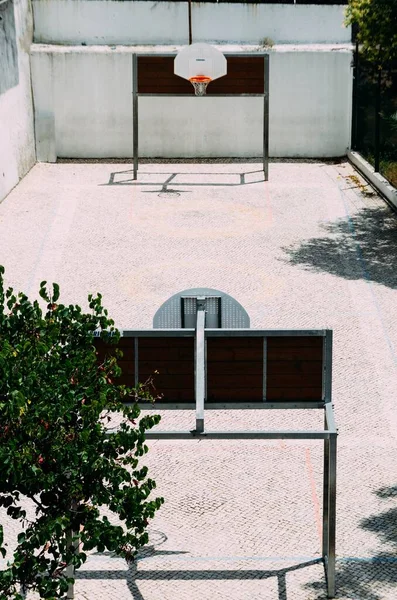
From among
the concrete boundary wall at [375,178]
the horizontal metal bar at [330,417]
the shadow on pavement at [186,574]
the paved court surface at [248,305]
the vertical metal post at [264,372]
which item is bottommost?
the shadow on pavement at [186,574]

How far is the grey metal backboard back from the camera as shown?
11703 millimetres

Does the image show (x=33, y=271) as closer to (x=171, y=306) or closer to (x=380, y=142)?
(x=171, y=306)

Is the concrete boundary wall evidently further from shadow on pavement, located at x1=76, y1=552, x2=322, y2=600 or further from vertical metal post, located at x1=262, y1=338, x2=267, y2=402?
shadow on pavement, located at x1=76, y1=552, x2=322, y2=600

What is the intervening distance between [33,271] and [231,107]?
32.2ft

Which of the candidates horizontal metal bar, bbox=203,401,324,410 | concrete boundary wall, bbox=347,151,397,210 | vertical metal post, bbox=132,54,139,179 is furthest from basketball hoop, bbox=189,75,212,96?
horizontal metal bar, bbox=203,401,324,410

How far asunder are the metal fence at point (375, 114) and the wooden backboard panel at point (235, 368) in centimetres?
1479

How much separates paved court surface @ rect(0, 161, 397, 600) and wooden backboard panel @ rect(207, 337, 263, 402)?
1515 mm

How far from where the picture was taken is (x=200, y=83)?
80.7 feet

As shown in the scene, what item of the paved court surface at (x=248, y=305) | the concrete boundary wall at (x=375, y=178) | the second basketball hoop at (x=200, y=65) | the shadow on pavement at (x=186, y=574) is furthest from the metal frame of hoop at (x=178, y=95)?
the shadow on pavement at (x=186, y=574)

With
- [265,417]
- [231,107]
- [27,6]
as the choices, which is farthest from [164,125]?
[265,417]

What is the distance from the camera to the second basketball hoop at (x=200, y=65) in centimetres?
2461

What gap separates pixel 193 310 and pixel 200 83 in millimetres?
13766

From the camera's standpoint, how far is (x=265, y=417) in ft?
45.4

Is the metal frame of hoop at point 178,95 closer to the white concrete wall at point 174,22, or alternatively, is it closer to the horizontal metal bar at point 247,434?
the white concrete wall at point 174,22
